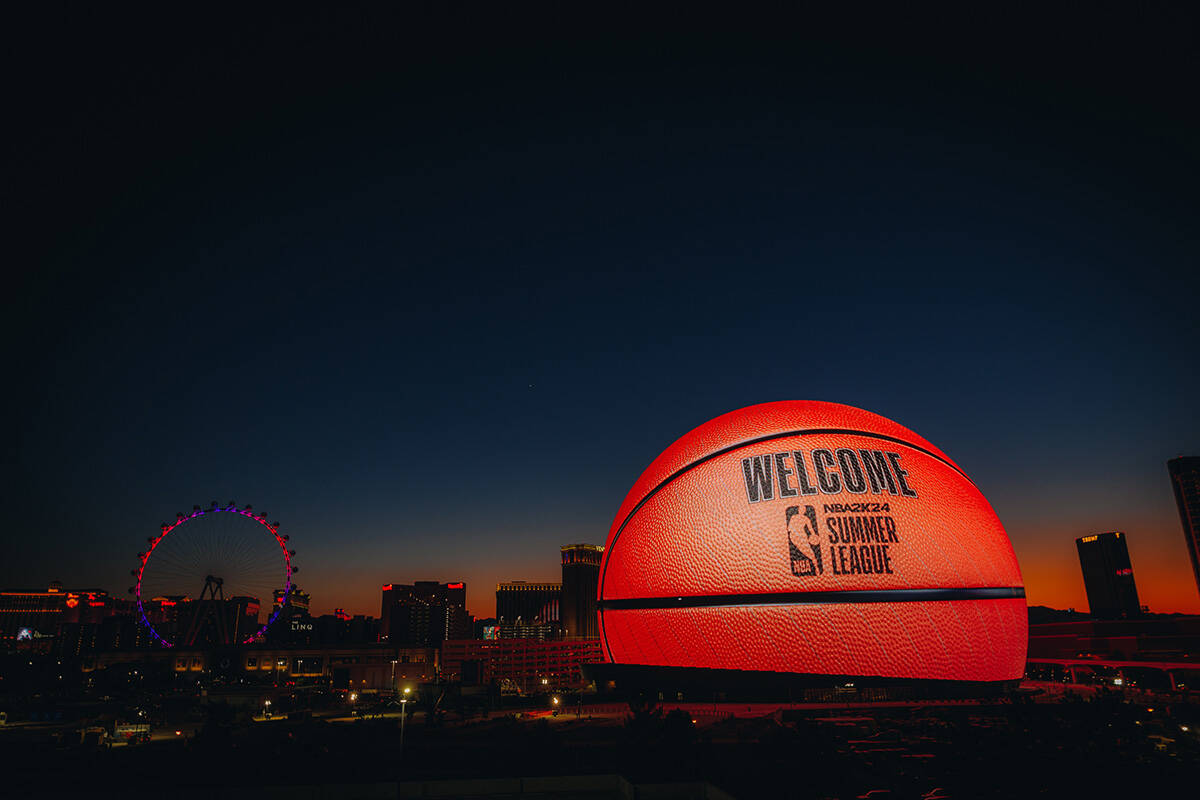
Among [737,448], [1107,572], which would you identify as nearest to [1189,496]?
[1107,572]

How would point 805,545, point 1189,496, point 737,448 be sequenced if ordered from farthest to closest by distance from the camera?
point 1189,496 < point 737,448 < point 805,545

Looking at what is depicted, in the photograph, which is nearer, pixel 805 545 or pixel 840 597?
pixel 840 597

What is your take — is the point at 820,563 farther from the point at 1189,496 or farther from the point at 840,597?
the point at 1189,496

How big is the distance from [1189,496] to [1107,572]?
34190 mm

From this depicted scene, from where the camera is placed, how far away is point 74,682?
79.6 meters

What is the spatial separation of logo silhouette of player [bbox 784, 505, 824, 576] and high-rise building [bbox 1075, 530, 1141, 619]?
204518mm

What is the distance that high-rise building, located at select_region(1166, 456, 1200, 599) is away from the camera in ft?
481

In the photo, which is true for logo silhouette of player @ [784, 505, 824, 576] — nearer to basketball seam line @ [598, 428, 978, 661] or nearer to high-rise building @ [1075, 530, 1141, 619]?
basketball seam line @ [598, 428, 978, 661]

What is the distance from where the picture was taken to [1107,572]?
177500mm

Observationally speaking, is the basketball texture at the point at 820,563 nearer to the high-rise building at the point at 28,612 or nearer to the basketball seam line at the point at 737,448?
the basketball seam line at the point at 737,448

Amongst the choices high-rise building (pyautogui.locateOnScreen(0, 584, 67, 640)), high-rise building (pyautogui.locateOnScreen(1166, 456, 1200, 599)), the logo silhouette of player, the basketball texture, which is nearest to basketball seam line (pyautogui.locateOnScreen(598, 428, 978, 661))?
the basketball texture

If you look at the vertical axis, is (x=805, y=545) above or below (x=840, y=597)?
above

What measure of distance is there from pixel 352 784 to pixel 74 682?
98.8 metres

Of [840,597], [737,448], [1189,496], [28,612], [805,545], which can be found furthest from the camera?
[28,612]
